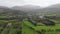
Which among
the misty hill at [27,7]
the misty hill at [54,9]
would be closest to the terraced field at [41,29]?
the misty hill at [54,9]

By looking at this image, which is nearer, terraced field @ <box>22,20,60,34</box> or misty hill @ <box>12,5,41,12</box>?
terraced field @ <box>22,20,60,34</box>

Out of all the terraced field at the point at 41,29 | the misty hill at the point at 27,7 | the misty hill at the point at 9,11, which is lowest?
the terraced field at the point at 41,29

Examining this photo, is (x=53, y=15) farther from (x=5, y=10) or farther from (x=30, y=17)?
(x=5, y=10)

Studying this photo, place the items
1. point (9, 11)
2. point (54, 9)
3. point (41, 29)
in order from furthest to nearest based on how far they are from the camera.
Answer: point (9, 11)
point (54, 9)
point (41, 29)

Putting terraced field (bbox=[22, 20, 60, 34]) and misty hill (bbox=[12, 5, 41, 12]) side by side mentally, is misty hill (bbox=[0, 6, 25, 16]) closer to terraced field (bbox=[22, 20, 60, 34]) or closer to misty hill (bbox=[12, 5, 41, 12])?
misty hill (bbox=[12, 5, 41, 12])

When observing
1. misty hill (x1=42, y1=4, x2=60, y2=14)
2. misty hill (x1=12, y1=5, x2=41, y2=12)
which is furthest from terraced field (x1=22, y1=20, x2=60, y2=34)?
misty hill (x1=12, y1=5, x2=41, y2=12)

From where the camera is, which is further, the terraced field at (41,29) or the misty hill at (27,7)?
the misty hill at (27,7)

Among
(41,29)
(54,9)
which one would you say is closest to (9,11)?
(41,29)

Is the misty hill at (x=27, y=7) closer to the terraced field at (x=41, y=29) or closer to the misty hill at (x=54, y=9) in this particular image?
the misty hill at (x=54, y=9)

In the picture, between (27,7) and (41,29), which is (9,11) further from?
(41,29)

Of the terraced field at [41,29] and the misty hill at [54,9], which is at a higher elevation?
the misty hill at [54,9]

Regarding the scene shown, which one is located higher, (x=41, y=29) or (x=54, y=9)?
(x=54, y=9)
